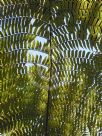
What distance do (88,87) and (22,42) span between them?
0.66 metres

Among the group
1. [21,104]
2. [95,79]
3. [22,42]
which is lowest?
[21,104]

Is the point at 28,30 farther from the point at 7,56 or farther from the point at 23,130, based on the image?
the point at 23,130

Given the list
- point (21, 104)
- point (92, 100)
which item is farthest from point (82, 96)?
point (21, 104)

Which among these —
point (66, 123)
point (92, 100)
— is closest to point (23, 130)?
point (66, 123)

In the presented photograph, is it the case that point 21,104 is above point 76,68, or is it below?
below

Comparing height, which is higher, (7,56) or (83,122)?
(7,56)

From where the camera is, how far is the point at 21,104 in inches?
137

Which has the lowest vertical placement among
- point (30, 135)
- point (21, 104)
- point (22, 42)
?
point (30, 135)

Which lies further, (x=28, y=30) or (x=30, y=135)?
(x=30, y=135)

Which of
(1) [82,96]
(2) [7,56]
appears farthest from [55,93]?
(2) [7,56]

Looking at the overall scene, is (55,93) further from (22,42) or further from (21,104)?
(22,42)

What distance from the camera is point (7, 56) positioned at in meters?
3.30

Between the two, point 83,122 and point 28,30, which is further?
point 83,122

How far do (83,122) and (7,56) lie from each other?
33.4 inches
